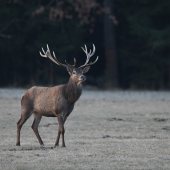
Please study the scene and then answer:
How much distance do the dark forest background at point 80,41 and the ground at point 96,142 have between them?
12.9m

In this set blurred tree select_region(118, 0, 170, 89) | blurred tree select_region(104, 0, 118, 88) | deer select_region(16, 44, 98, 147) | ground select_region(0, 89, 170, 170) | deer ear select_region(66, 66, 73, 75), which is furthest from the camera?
blurred tree select_region(104, 0, 118, 88)

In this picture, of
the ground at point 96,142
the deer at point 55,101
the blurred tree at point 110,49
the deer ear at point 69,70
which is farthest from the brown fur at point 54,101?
the blurred tree at point 110,49

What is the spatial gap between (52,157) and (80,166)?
0.81m

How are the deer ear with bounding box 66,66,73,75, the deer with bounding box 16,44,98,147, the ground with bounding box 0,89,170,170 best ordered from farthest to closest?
1. the deer ear with bounding box 66,66,73,75
2. the deer with bounding box 16,44,98,147
3. the ground with bounding box 0,89,170,170

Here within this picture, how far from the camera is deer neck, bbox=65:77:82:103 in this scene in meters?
8.58

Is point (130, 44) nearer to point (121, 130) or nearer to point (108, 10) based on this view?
point (108, 10)

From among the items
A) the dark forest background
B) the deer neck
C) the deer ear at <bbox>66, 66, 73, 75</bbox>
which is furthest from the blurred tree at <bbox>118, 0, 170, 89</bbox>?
the deer neck

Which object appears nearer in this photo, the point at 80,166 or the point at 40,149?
the point at 80,166

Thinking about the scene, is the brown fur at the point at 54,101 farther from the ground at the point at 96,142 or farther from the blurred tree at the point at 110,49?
the blurred tree at the point at 110,49

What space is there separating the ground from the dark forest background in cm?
1291

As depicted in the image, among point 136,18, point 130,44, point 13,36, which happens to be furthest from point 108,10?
point 13,36

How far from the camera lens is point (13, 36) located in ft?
93.2

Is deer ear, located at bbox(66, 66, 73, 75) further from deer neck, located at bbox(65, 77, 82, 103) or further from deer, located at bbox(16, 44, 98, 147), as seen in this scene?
deer neck, located at bbox(65, 77, 82, 103)

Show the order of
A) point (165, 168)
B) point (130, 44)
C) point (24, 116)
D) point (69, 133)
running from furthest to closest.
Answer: point (130, 44), point (69, 133), point (24, 116), point (165, 168)
